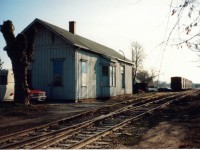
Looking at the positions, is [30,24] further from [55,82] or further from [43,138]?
[43,138]

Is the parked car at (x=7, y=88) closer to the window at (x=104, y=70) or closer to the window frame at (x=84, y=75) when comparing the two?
the window frame at (x=84, y=75)

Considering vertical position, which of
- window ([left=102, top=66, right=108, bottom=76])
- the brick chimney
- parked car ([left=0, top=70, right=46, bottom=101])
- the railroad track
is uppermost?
the brick chimney

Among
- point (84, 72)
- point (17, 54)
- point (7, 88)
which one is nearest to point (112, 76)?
point (84, 72)

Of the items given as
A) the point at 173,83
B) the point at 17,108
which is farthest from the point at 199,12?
the point at 173,83

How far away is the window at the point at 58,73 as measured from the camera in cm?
2388

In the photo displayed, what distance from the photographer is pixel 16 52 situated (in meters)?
19.0

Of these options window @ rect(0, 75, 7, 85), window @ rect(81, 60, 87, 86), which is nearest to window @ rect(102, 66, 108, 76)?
window @ rect(81, 60, 87, 86)

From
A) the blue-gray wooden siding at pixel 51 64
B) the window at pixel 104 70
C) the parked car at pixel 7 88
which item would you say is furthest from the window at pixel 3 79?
the window at pixel 104 70

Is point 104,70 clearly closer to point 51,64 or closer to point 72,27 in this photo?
point 51,64

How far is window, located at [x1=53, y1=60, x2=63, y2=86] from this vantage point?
23.9m

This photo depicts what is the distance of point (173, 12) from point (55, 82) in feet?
65.4

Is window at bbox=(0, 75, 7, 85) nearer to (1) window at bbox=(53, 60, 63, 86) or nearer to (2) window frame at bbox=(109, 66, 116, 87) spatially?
(1) window at bbox=(53, 60, 63, 86)

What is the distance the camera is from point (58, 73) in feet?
78.6

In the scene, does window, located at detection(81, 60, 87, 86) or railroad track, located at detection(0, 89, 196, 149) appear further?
window, located at detection(81, 60, 87, 86)
